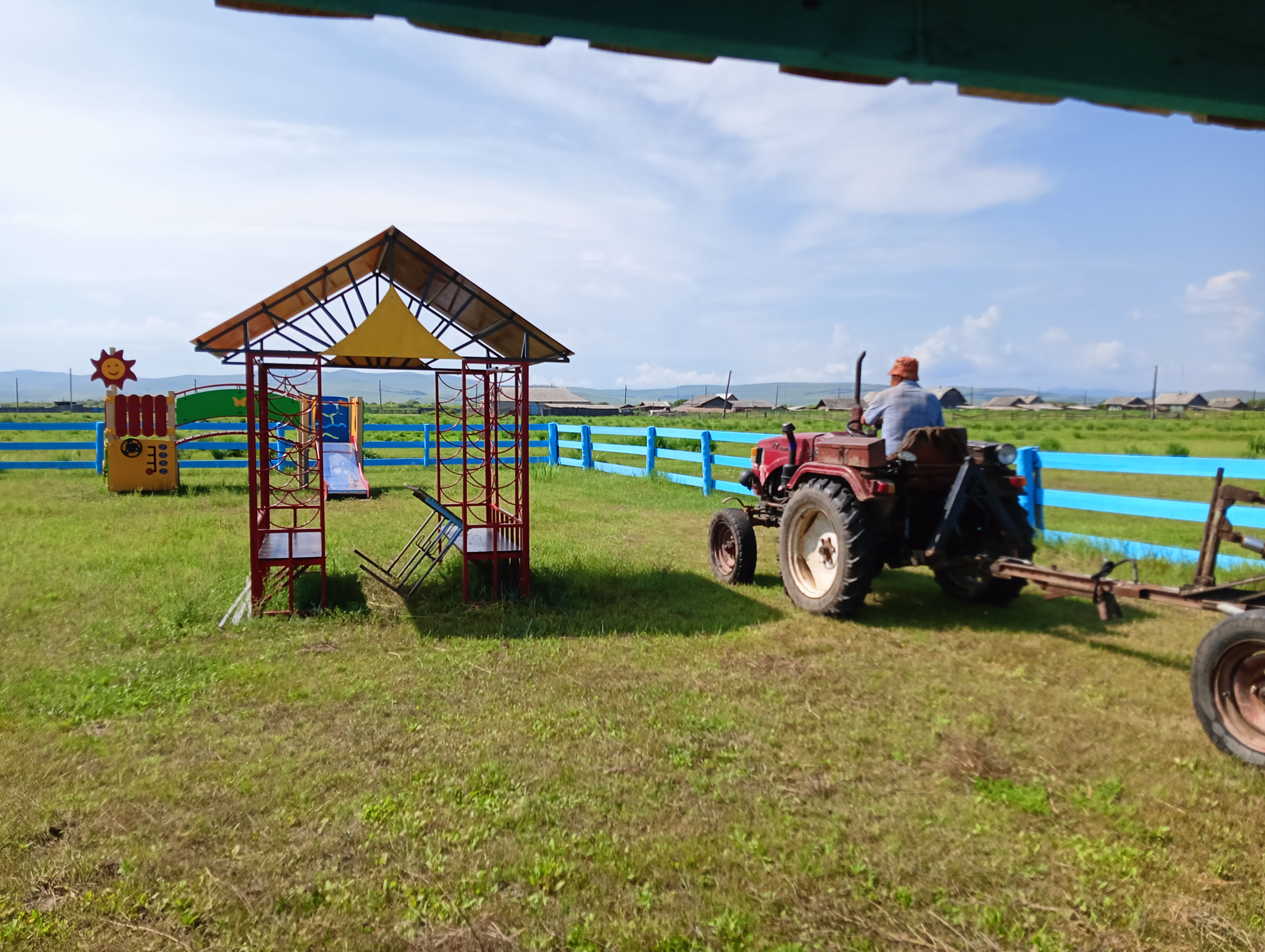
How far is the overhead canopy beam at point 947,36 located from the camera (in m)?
1.32

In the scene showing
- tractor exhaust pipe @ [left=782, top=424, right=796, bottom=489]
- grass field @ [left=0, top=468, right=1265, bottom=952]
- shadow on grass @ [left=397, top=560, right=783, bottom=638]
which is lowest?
grass field @ [left=0, top=468, right=1265, bottom=952]

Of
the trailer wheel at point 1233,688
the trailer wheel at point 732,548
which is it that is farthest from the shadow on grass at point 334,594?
the trailer wheel at point 1233,688

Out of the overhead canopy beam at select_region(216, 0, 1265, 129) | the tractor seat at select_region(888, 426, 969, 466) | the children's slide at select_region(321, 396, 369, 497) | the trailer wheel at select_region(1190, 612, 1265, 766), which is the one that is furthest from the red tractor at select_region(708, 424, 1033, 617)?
the children's slide at select_region(321, 396, 369, 497)

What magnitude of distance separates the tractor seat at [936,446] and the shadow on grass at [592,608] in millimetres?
1622

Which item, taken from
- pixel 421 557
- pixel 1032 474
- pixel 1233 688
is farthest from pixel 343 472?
pixel 1233 688

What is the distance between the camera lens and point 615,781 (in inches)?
139

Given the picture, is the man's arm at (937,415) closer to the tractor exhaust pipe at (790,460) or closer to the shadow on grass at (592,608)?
the tractor exhaust pipe at (790,460)

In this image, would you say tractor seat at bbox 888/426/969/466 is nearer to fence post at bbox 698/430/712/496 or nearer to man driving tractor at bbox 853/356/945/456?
man driving tractor at bbox 853/356/945/456

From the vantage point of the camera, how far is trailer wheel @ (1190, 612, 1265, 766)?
354 centimetres

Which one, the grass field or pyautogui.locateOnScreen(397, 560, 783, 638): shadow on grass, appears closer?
the grass field

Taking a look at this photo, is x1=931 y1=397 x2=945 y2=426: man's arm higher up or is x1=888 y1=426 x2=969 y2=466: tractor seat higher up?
x1=931 y1=397 x2=945 y2=426: man's arm

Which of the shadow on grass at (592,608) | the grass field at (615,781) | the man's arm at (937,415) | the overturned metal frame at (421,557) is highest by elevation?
the man's arm at (937,415)

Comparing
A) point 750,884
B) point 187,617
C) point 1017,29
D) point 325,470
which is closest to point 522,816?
point 750,884

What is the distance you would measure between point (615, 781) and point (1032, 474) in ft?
21.6
